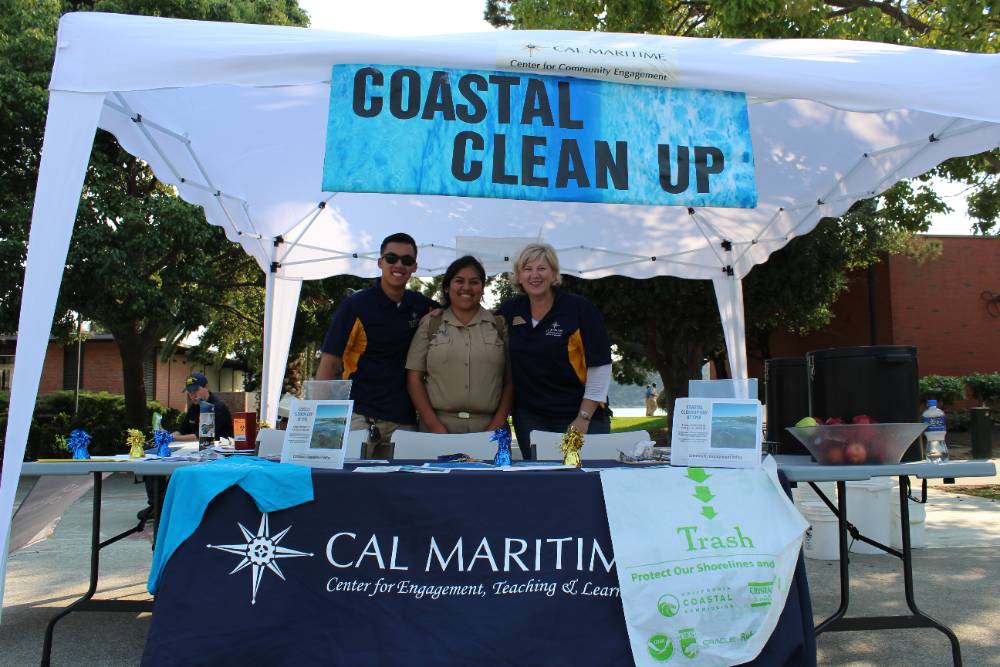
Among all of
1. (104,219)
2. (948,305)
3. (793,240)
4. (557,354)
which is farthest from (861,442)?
(948,305)

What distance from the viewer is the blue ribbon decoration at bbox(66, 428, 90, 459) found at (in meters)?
3.25

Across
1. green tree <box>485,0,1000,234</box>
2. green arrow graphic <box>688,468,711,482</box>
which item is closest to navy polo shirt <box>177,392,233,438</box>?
green arrow graphic <box>688,468,711,482</box>

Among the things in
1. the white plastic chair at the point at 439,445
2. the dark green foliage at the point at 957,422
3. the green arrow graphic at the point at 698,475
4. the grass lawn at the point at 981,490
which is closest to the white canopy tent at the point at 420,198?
the white plastic chair at the point at 439,445

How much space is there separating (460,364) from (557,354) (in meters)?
0.49

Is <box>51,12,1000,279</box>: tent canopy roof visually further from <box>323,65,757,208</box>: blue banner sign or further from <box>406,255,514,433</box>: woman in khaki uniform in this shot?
<box>406,255,514,433</box>: woman in khaki uniform

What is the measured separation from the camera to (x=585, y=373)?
397 cm

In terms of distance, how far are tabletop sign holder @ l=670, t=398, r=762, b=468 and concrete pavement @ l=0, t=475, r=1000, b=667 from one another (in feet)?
3.94

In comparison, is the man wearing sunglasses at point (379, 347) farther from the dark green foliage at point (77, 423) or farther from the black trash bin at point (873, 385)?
the dark green foliage at point (77, 423)

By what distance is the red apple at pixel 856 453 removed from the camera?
2936 millimetres

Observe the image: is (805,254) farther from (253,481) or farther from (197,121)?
(253,481)

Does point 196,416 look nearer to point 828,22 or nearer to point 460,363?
point 460,363

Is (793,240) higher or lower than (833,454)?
higher

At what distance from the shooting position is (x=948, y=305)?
61.1ft

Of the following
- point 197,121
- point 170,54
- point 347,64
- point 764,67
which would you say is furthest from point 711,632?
point 197,121
